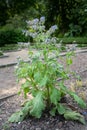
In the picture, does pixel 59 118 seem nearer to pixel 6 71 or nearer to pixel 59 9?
pixel 6 71

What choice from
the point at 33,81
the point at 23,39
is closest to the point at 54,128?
the point at 33,81

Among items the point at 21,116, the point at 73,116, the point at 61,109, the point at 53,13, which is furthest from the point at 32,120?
the point at 53,13

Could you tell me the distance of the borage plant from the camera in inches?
129

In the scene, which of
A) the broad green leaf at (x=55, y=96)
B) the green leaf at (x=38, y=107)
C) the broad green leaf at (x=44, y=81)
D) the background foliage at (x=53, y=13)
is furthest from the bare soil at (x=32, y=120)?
the background foliage at (x=53, y=13)

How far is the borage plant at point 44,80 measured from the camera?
329 centimetres

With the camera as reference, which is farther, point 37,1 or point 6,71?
point 37,1

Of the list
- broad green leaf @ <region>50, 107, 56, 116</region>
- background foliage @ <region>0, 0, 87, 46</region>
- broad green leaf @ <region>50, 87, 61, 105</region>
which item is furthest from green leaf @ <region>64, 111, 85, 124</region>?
background foliage @ <region>0, 0, 87, 46</region>

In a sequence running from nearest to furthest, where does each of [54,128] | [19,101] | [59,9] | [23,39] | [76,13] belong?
[54,128] < [19,101] < [23,39] < [76,13] < [59,9]

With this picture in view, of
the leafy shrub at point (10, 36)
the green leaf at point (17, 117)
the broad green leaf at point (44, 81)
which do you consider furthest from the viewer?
the leafy shrub at point (10, 36)

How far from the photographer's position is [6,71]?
7586 millimetres

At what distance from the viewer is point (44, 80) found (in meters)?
3.25

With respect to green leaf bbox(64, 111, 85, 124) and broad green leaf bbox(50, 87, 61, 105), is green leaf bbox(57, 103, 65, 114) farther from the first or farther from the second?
broad green leaf bbox(50, 87, 61, 105)

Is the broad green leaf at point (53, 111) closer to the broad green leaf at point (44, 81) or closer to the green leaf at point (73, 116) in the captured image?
the green leaf at point (73, 116)

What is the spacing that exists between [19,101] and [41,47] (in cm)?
125
